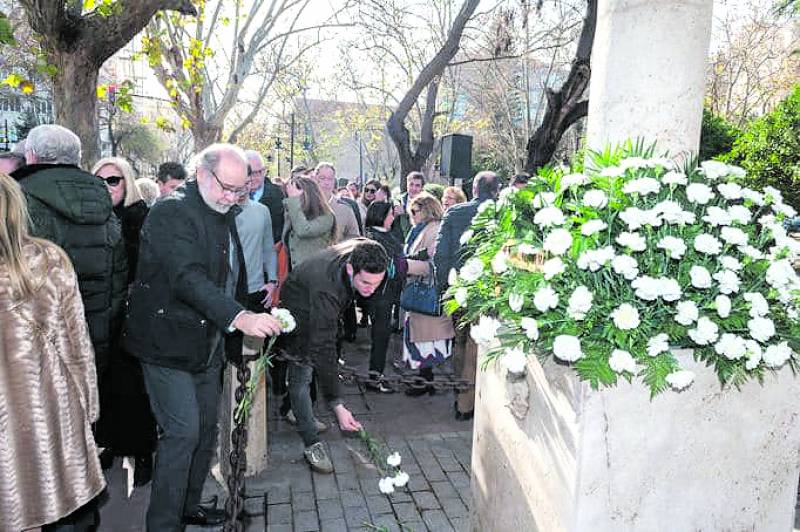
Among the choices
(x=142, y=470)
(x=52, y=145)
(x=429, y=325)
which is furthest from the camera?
(x=429, y=325)

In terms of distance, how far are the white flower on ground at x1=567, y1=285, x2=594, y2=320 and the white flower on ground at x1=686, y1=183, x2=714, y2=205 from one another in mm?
570

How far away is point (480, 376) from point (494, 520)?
0.64m

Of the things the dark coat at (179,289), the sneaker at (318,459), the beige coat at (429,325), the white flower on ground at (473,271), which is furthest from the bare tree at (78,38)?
the white flower on ground at (473,271)

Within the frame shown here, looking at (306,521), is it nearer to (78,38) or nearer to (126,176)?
(126,176)

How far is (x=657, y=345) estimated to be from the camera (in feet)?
7.26

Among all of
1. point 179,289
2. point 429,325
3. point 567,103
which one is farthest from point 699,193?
point 567,103

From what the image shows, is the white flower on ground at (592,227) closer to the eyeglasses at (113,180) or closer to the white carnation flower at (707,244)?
the white carnation flower at (707,244)

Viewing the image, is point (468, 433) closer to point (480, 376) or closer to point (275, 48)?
point (480, 376)

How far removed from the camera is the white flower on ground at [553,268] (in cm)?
231

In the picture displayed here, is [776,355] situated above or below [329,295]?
above

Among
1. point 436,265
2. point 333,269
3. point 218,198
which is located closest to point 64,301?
point 218,198

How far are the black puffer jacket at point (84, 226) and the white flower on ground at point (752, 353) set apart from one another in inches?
121

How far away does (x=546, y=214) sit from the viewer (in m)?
2.43

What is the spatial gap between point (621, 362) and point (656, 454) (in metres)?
0.43
